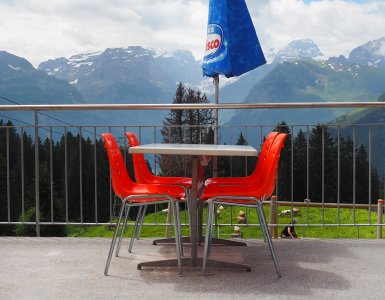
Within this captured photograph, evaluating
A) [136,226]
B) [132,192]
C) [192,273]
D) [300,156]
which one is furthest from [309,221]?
[132,192]

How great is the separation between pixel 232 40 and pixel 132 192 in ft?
6.48

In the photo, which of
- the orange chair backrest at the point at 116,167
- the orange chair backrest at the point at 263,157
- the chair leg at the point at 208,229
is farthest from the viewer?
the orange chair backrest at the point at 263,157

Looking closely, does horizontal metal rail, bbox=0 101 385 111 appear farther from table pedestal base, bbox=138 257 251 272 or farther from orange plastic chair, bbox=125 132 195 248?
table pedestal base, bbox=138 257 251 272

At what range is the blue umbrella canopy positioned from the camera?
15.7 feet

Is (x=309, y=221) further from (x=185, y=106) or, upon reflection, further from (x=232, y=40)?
(x=185, y=106)

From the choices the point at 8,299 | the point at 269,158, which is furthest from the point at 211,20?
the point at 8,299

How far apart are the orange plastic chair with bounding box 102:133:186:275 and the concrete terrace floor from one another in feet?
0.64

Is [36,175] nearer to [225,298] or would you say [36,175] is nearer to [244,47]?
[244,47]

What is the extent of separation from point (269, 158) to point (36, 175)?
226 centimetres

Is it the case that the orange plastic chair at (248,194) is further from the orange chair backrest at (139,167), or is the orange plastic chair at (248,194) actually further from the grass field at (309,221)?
the grass field at (309,221)

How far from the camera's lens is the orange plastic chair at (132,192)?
322 centimetres

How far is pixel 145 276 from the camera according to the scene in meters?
3.24

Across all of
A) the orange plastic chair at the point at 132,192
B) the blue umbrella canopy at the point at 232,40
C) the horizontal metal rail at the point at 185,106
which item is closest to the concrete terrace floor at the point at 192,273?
the orange plastic chair at the point at 132,192

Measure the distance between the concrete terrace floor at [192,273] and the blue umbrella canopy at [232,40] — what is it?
4.93ft
